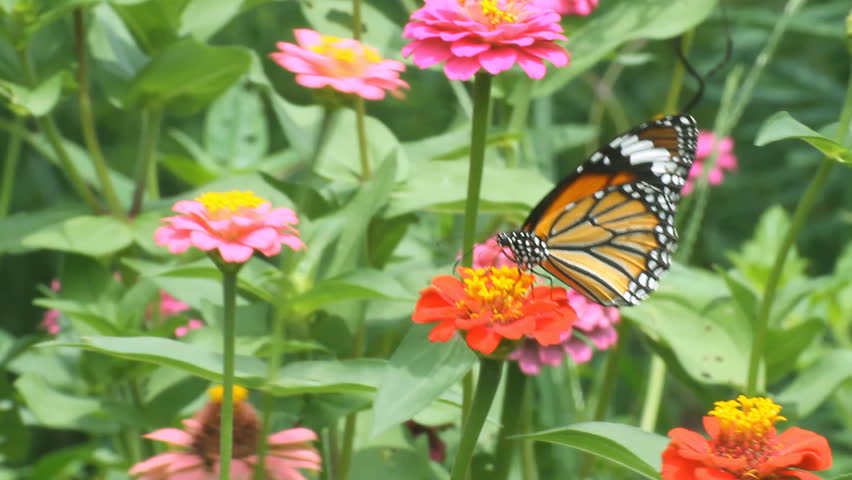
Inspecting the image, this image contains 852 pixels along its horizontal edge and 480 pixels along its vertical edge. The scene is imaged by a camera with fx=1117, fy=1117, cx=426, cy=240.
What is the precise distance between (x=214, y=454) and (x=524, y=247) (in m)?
0.24

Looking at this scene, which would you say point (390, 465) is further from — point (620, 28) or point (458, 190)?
point (620, 28)

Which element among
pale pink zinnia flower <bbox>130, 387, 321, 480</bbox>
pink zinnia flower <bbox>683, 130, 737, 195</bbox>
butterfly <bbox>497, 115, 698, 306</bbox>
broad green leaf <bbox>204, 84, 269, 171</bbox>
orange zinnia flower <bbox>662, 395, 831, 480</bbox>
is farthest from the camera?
pink zinnia flower <bbox>683, 130, 737, 195</bbox>

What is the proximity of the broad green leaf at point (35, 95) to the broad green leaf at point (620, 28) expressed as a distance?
40cm

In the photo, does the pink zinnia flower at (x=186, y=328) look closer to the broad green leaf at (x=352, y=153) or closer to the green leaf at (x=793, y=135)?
the broad green leaf at (x=352, y=153)

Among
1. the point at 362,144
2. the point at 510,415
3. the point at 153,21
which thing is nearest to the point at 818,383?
the point at 510,415

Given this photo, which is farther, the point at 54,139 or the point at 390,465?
the point at 54,139

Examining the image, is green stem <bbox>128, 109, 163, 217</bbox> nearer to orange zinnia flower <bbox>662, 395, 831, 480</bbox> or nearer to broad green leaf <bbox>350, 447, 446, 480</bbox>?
broad green leaf <bbox>350, 447, 446, 480</bbox>

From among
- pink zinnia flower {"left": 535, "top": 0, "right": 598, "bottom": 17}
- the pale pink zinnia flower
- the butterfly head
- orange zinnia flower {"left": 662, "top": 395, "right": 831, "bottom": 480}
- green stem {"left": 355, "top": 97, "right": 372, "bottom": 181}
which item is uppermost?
pink zinnia flower {"left": 535, "top": 0, "right": 598, "bottom": 17}

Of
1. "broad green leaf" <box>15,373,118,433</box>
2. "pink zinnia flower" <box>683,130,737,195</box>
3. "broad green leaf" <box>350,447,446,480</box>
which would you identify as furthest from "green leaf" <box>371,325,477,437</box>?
"pink zinnia flower" <box>683,130,737,195</box>

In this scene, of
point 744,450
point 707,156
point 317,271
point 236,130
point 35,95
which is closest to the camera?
point 744,450

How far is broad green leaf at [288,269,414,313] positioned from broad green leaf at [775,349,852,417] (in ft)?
1.30

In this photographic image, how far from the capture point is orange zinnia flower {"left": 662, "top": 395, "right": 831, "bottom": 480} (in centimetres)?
50

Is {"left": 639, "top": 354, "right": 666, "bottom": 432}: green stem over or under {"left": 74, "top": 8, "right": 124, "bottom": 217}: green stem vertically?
under

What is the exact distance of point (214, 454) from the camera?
63 centimetres
